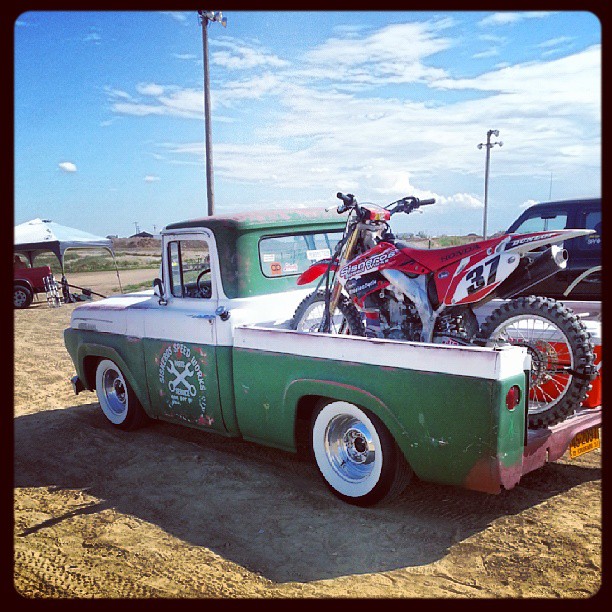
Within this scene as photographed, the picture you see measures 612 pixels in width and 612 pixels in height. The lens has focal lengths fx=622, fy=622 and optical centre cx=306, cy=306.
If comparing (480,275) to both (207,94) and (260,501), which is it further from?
(207,94)

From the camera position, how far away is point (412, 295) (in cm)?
441

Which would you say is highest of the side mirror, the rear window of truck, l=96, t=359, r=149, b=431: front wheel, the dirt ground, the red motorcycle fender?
the rear window of truck

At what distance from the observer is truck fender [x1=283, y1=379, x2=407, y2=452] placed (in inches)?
144

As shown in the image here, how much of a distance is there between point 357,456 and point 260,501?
2.38 ft

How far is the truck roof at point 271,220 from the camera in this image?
5.03 metres

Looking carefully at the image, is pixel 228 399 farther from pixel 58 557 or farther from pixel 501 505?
pixel 501 505

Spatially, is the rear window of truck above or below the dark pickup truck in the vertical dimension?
above

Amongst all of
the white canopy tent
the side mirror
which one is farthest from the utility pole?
the side mirror

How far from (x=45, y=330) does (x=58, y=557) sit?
10.3 metres

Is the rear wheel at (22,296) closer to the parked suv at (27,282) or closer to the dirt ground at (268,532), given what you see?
the parked suv at (27,282)

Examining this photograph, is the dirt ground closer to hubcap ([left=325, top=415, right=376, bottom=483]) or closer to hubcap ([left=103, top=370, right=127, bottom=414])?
hubcap ([left=325, top=415, right=376, bottom=483])

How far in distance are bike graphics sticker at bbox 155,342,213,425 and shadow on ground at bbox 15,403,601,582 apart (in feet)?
1.27

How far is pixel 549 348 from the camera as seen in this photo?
4.11 m

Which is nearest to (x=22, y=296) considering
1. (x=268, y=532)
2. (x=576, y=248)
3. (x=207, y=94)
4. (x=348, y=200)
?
(x=207, y=94)
